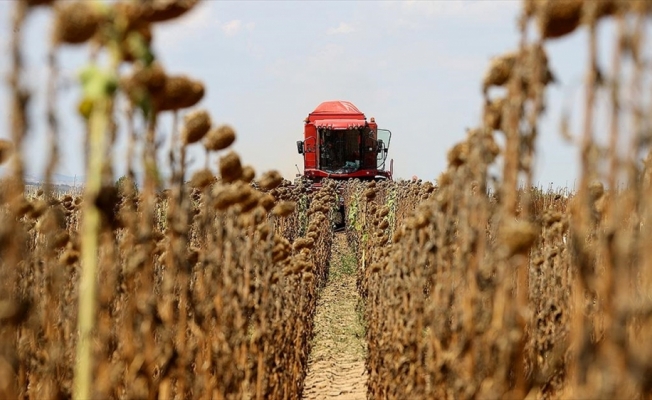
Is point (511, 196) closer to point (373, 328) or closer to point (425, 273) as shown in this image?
point (425, 273)

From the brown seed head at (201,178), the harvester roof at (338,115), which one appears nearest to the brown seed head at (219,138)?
the brown seed head at (201,178)

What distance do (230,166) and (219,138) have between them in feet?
0.76

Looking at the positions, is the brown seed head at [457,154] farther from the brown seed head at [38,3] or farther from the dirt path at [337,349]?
the dirt path at [337,349]

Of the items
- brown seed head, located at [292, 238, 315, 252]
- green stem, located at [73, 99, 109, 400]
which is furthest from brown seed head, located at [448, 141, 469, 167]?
brown seed head, located at [292, 238, 315, 252]

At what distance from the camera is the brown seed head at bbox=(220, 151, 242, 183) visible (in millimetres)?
3240

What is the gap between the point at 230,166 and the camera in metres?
3.26

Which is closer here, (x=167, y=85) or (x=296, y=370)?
(x=167, y=85)

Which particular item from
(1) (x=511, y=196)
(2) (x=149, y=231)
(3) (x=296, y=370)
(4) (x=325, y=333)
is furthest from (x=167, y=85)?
(4) (x=325, y=333)

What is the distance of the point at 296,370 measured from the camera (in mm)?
5879

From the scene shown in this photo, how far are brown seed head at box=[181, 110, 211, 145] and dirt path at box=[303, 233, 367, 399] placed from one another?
444 centimetres

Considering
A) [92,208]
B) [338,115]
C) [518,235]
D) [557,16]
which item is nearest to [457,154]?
[518,235]

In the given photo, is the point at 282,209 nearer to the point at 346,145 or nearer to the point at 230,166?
the point at 230,166

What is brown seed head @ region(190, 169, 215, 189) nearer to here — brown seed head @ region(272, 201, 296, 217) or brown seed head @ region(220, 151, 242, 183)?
brown seed head @ region(220, 151, 242, 183)

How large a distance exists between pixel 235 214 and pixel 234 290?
0.36 meters
